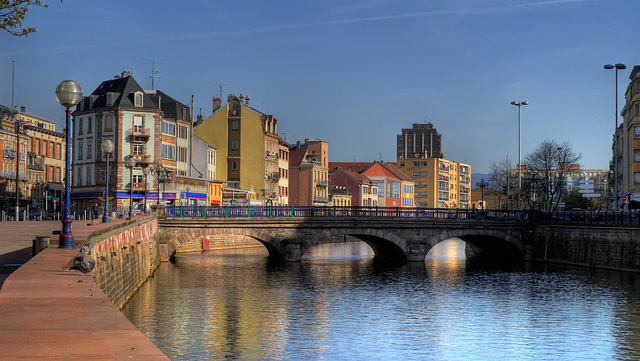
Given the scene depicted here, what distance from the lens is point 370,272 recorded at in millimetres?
61594

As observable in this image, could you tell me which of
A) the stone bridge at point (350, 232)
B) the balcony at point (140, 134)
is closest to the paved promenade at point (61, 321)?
the stone bridge at point (350, 232)

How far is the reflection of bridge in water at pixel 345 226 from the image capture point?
6581 cm

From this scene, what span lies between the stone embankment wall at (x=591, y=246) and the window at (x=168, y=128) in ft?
144

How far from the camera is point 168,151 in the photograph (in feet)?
Answer: 308

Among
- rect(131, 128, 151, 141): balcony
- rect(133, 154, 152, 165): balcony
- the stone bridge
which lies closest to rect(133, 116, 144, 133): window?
rect(131, 128, 151, 141): balcony

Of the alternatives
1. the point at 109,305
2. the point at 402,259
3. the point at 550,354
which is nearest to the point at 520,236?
the point at 402,259

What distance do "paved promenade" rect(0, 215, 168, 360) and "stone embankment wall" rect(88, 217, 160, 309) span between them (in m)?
5.42

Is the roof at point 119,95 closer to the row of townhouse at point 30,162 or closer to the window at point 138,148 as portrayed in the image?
the window at point 138,148

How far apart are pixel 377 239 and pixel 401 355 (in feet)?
157

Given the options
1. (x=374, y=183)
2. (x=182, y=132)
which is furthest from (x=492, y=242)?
(x=374, y=183)

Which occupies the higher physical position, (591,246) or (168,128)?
(168,128)

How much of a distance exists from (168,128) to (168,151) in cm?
272

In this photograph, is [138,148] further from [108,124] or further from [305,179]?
[305,179]

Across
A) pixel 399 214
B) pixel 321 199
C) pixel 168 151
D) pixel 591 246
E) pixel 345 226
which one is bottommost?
pixel 591 246
